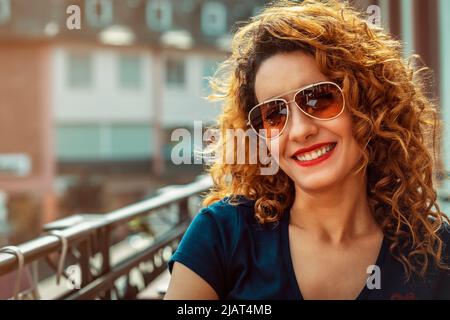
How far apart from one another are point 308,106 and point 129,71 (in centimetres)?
1858

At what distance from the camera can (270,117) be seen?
110 centimetres

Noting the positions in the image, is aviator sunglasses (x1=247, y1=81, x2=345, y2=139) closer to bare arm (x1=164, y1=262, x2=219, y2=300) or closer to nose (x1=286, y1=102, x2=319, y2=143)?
nose (x1=286, y1=102, x2=319, y2=143)

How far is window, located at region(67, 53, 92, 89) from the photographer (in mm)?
18641

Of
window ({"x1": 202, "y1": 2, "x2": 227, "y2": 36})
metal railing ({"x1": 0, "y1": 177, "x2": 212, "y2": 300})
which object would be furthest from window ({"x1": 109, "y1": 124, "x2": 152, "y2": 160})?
metal railing ({"x1": 0, "y1": 177, "x2": 212, "y2": 300})

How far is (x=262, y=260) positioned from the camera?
3.50 ft

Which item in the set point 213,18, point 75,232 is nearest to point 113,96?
point 213,18

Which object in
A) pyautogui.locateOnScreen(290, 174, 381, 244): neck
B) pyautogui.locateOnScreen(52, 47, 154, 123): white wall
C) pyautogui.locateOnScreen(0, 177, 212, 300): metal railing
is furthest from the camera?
pyautogui.locateOnScreen(52, 47, 154, 123): white wall

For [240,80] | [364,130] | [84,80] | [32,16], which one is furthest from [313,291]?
[84,80]

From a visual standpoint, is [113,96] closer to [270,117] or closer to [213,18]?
[213,18]

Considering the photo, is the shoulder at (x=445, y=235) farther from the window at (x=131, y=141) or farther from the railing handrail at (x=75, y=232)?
the window at (x=131, y=141)

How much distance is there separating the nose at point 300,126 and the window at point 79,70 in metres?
18.3

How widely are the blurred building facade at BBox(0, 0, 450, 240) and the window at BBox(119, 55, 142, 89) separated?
0.10 ft

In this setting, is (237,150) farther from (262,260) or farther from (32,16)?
(32,16)
